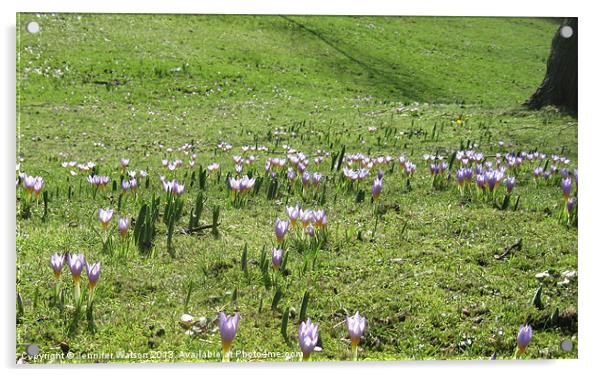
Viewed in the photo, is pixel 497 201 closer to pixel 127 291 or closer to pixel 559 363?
pixel 559 363

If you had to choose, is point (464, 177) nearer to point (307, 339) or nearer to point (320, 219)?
point (320, 219)

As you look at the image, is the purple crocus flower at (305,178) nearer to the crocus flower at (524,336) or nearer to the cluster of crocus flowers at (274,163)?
the cluster of crocus flowers at (274,163)

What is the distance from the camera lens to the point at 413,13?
3.62 metres

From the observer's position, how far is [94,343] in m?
2.84

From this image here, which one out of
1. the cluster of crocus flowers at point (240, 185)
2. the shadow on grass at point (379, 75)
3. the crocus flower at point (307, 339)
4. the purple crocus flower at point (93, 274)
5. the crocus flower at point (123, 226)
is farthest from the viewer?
the shadow on grass at point (379, 75)

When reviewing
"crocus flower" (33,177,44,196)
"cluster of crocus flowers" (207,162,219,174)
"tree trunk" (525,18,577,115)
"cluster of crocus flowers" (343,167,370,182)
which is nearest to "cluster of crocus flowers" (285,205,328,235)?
"cluster of crocus flowers" (343,167,370,182)

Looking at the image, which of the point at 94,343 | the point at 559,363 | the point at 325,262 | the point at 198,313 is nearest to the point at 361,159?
the point at 325,262

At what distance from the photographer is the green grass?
295 cm

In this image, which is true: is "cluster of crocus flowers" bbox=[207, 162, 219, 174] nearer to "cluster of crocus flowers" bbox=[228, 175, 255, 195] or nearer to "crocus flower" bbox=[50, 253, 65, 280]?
"cluster of crocus flowers" bbox=[228, 175, 255, 195]

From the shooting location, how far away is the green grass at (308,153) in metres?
2.95

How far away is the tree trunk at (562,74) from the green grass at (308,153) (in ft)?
0.24

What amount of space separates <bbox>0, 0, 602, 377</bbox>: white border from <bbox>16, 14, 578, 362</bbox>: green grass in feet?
0.24

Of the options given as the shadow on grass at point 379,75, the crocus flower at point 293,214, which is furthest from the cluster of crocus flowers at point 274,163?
the shadow on grass at point 379,75

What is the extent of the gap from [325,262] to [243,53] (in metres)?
1.58
